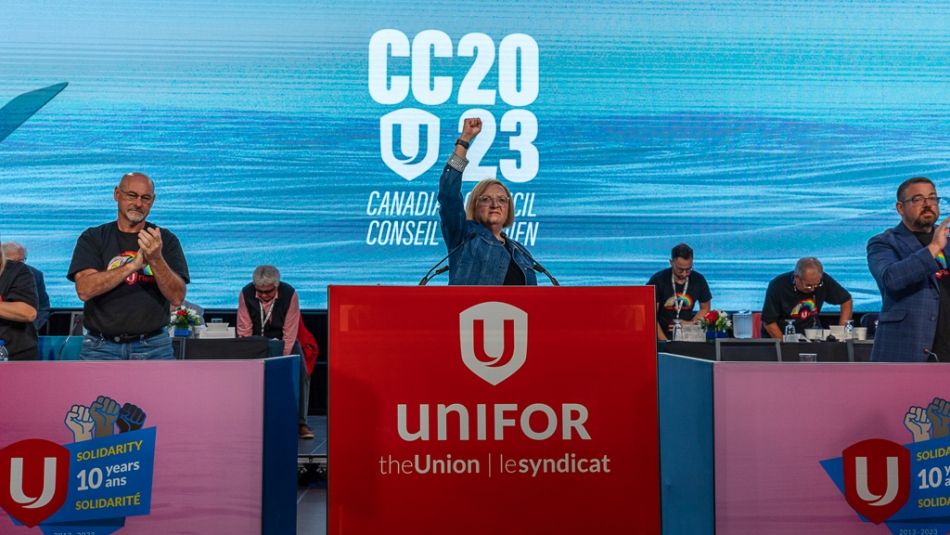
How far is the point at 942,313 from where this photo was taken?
352 cm

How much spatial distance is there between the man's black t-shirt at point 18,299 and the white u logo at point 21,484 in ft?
5.40

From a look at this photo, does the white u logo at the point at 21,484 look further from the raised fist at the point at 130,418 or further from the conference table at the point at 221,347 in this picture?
the conference table at the point at 221,347

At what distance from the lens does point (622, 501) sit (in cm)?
234

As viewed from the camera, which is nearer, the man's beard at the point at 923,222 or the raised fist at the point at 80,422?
the raised fist at the point at 80,422

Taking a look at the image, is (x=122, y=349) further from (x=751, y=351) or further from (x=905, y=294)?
(x=751, y=351)

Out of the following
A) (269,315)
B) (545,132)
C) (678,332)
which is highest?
(545,132)

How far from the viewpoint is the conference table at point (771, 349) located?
6000mm

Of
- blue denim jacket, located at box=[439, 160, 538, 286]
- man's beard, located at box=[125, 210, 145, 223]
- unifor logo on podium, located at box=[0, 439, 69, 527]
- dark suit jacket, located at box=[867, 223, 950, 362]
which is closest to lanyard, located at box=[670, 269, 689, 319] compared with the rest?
dark suit jacket, located at box=[867, 223, 950, 362]

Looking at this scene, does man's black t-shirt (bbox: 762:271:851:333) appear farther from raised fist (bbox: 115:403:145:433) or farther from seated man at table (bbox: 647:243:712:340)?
raised fist (bbox: 115:403:145:433)

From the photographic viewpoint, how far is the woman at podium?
3094 mm

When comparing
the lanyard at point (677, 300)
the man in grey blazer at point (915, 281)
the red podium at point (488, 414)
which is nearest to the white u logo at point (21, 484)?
the red podium at point (488, 414)

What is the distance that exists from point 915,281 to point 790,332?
11.0 ft

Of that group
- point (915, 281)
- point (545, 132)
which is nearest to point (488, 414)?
point (915, 281)

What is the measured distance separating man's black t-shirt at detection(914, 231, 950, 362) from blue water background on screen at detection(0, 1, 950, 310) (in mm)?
4730
